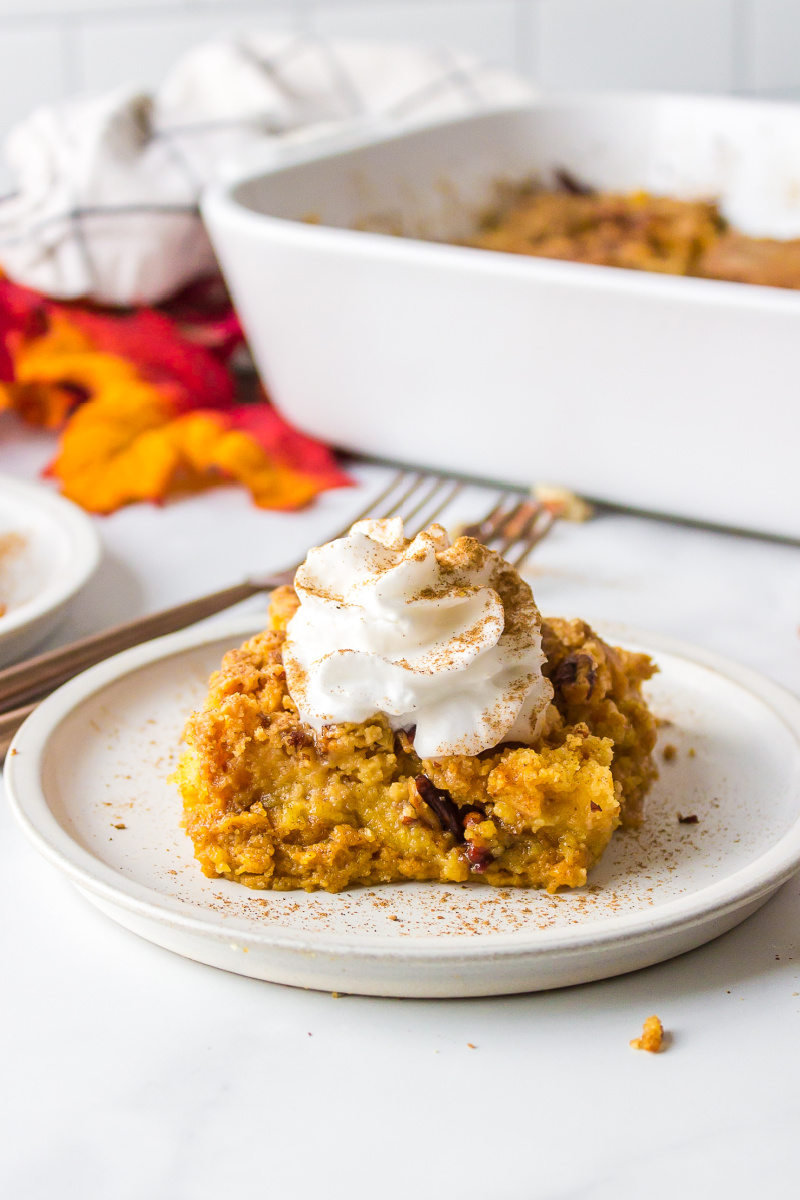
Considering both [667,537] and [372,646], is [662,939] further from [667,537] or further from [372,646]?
[667,537]

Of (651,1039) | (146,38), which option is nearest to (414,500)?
(651,1039)

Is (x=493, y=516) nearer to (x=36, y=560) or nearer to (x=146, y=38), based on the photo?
(x=36, y=560)

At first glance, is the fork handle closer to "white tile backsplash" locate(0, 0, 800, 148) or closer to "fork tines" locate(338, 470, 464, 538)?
"fork tines" locate(338, 470, 464, 538)

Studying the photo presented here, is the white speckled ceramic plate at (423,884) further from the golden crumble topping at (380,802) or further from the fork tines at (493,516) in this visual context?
the fork tines at (493,516)

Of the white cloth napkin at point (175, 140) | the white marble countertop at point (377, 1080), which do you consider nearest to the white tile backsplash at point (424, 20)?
the white cloth napkin at point (175, 140)

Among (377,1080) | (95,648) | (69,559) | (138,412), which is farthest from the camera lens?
(138,412)

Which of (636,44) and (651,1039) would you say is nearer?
(651,1039)

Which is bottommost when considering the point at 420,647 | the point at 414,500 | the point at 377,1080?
the point at 414,500
